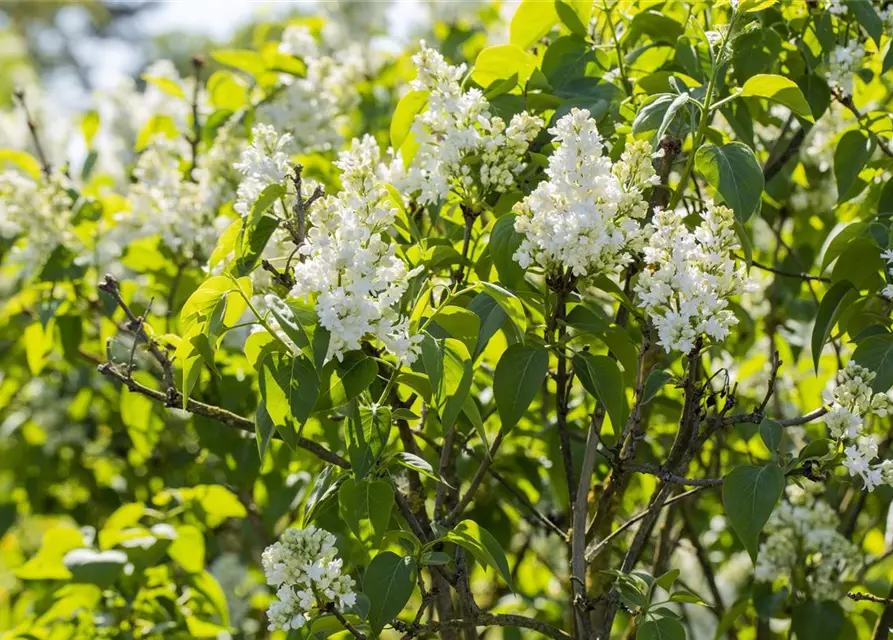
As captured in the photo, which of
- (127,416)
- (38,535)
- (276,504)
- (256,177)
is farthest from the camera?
(38,535)

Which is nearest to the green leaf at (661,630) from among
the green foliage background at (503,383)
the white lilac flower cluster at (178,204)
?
the green foliage background at (503,383)

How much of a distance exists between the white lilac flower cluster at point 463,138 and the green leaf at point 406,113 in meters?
0.08

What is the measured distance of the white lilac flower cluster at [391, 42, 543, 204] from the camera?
149 cm

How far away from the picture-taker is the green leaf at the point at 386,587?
135cm

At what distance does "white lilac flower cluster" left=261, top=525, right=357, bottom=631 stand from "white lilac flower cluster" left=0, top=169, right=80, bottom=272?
146 cm

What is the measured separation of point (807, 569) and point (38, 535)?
168 inches

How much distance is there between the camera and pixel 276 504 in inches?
91.5

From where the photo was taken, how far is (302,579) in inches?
53.2

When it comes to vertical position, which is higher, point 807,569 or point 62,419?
point 807,569

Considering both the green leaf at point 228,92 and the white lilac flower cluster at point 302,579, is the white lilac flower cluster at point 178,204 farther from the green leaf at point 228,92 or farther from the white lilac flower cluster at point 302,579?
the white lilac flower cluster at point 302,579

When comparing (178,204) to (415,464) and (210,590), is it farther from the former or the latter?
(415,464)

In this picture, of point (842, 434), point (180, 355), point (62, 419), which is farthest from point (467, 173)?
point (62, 419)

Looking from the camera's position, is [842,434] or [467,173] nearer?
[842,434]

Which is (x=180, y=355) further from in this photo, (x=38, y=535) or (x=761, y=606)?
(x=38, y=535)
